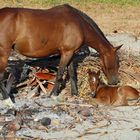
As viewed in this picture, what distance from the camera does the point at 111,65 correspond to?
385 inches

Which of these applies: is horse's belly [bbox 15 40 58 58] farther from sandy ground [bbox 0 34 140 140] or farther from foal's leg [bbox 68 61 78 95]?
sandy ground [bbox 0 34 140 140]

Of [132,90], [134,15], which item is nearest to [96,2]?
[134,15]

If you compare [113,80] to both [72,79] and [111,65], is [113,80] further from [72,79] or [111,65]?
[72,79]

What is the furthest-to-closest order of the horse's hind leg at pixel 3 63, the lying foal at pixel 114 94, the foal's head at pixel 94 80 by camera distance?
the foal's head at pixel 94 80 → the lying foal at pixel 114 94 → the horse's hind leg at pixel 3 63

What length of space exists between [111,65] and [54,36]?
1.34 metres

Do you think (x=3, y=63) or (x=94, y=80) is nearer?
(x=3, y=63)

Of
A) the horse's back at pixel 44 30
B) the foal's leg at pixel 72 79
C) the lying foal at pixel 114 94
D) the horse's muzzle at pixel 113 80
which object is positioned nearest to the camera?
the horse's back at pixel 44 30

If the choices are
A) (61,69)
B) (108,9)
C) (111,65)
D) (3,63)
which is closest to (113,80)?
(111,65)

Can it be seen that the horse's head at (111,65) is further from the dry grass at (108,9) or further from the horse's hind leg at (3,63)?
the dry grass at (108,9)

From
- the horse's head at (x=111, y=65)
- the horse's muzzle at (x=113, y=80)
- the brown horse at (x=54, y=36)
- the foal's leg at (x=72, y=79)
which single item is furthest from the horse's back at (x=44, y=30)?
the horse's muzzle at (x=113, y=80)

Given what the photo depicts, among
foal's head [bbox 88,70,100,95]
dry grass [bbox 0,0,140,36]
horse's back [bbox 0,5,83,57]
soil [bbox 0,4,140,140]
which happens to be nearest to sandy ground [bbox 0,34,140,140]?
soil [bbox 0,4,140,140]

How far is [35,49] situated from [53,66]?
4.10 feet

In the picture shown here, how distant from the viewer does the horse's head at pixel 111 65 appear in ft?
31.9

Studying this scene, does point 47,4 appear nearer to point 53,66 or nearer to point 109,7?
point 109,7
